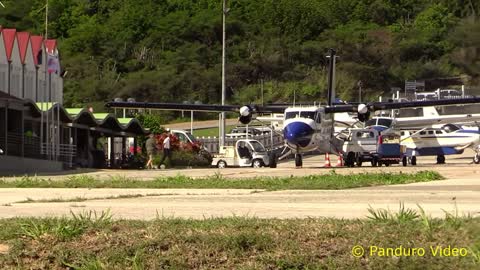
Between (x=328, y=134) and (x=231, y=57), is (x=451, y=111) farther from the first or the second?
(x=231, y=57)

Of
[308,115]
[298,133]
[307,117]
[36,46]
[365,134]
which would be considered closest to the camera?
[298,133]

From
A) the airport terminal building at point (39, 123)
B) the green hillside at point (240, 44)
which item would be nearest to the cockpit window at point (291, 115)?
the airport terminal building at point (39, 123)

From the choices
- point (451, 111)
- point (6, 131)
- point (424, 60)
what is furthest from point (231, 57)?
point (6, 131)

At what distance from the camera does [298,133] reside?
43.5m

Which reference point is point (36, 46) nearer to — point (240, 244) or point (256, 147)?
point (256, 147)

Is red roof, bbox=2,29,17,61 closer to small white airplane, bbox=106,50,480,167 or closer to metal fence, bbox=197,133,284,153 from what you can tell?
small white airplane, bbox=106,50,480,167

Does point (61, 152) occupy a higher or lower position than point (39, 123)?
lower

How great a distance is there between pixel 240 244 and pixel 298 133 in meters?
33.3

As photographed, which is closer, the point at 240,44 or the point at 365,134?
the point at 365,134

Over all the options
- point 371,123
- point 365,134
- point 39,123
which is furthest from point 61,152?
point 371,123

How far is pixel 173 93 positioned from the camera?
113 meters

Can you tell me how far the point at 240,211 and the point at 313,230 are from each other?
360 cm

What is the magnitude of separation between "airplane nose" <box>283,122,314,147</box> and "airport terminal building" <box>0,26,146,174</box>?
9833mm

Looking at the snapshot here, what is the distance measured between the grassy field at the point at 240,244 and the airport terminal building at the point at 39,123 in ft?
83.4
